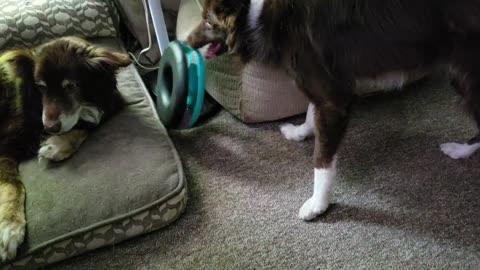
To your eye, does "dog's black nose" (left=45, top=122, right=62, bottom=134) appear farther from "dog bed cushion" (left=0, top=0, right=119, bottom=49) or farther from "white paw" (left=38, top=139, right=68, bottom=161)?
"dog bed cushion" (left=0, top=0, right=119, bottom=49)

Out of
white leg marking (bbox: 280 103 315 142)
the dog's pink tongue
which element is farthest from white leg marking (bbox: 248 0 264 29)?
white leg marking (bbox: 280 103 315 142)

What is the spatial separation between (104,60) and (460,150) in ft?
5.32

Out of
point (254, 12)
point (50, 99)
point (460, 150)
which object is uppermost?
point (254, 12)

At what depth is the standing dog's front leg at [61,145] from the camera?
6.26 ft

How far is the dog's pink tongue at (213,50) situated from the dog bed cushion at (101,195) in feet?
1.42

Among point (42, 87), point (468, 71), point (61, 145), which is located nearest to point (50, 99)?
point (42, 87)

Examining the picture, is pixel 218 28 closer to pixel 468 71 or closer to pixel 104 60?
pixel 104 60

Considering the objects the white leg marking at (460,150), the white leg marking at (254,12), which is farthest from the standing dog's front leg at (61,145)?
the white leg marking at (460,150)

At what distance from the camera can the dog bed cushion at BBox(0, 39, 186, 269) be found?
1.70 m

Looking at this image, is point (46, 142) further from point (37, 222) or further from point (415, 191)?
point (415, 191)

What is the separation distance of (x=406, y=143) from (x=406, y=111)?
25cm

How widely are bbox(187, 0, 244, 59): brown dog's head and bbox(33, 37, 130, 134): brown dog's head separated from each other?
354mm

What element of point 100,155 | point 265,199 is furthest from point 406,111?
point 100,155

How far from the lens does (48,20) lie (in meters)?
2.36
